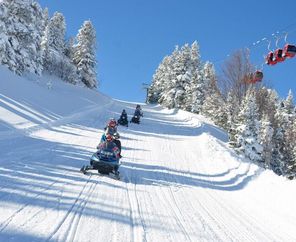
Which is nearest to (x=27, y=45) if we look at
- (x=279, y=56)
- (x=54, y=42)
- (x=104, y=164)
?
(x=279, y=56)

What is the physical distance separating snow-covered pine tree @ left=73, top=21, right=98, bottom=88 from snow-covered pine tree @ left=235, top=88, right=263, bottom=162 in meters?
35.0

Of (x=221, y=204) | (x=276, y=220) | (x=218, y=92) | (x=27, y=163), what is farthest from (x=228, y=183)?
(x=218, y=92)

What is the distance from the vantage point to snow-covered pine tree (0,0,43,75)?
3198 cm

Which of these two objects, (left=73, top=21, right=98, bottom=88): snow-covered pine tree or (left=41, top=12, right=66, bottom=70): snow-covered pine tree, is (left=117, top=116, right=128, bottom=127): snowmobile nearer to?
(left=41, top=12, right=66, bottom=70): snow-covered pine tree

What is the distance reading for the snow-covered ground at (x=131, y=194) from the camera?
667cm

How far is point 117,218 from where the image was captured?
7426 millimetres

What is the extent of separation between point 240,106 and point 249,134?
4.91 meters

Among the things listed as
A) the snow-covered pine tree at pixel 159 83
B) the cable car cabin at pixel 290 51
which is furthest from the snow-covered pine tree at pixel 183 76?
the cable car cabin at pixel 290 51

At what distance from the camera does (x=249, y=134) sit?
103 feet

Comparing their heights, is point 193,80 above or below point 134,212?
above

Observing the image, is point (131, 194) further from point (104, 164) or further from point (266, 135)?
point (266, 135)

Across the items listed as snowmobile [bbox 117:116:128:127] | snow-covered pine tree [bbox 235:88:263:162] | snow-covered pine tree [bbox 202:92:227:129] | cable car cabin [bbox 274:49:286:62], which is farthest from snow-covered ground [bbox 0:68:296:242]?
snow-covered pine tree [bbox 202:92:227:129]

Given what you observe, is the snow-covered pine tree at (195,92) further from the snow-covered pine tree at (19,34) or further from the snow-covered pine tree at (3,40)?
the snow-covered pine tree at (3,40)

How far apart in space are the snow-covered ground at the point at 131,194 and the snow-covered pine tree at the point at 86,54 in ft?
140
